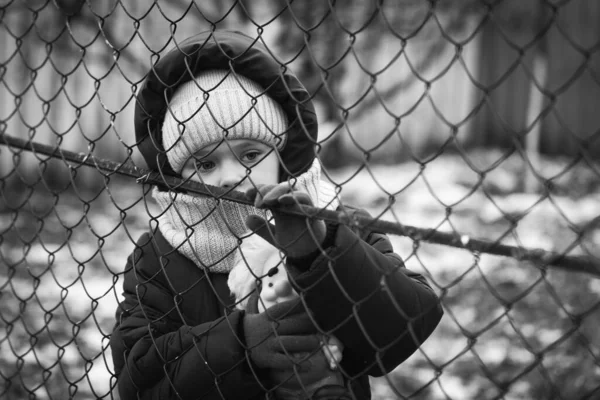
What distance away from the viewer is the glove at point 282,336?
70.7 inches

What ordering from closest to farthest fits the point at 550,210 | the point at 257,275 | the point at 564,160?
the point at 257,275
the point at 550,210
the point at 564,160

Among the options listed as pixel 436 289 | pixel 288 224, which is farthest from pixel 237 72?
pixel 436 289

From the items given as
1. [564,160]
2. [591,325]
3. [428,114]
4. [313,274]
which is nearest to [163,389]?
[313,274]

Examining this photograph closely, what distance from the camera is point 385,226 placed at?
Result: 1.66 metres

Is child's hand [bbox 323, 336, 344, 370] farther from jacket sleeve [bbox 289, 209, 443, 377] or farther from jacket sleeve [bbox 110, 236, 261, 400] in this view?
jacket sleeve [bbox 110, 236, 261, 400]

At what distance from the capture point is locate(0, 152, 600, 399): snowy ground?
3322 millimetres

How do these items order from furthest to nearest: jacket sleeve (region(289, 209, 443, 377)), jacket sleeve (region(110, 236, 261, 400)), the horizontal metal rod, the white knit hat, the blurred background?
the blurred background < the white knit hat < jacket sleeve (region(110, 236, 261, 400)) < jacket sleeve (region(289, 209, 443, 377)) < the horizontal metal rod

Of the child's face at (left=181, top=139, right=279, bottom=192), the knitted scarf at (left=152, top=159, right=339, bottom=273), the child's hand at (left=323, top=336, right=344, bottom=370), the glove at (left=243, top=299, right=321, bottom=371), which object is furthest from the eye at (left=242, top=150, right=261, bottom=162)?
the child's hand at (left=323, top=336, right=344, bottom=370)

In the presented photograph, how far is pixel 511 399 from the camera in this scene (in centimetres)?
399

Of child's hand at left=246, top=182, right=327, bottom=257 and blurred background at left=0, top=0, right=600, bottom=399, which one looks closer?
child's hand at left=246, top=182, right=327, bottom=257

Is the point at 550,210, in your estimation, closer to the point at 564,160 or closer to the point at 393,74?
the point at 564,160

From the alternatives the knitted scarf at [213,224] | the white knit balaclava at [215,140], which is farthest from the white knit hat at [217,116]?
the knitted scarf at [213,224]

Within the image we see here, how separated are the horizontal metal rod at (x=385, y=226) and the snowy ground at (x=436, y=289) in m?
0.15

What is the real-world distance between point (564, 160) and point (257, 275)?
7.79m
